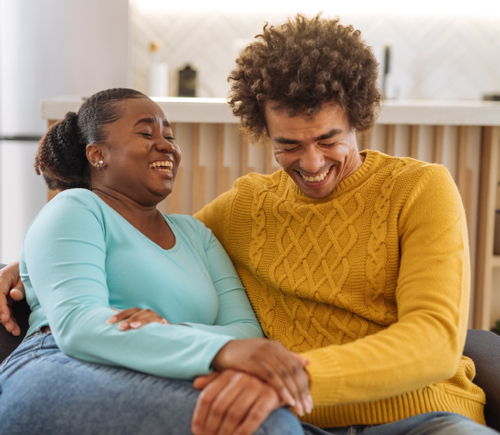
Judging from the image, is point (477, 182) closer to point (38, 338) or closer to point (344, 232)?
point (344, 232)

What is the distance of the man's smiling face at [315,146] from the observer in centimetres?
116

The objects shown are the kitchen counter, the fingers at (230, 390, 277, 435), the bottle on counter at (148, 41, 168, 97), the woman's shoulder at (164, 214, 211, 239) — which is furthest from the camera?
the bottle on counter at (148, 41, 168, 97)

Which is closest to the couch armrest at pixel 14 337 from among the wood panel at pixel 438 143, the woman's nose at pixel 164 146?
the woman's nose at pixel 164 146

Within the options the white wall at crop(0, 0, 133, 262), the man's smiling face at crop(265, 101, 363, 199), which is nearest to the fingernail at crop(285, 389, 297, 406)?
the man's smiling face at crop(265, 101, 363, 199)

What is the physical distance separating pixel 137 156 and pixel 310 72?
1.47 feet

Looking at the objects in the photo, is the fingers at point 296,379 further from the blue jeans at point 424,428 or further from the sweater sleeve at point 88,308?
the blue jeans at point 424,428

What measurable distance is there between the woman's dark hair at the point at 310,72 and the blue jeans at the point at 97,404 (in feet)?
2.04

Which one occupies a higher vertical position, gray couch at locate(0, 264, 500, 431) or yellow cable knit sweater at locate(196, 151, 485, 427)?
yellow cable knit sweater at locate(196, 151, 485, 427)

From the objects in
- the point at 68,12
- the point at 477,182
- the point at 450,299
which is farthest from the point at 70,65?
the point at 450,299

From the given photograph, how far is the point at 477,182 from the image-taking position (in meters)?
2.07

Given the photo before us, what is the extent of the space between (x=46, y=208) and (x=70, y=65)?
6.26ft

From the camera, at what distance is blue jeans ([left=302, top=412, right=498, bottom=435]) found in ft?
3.07

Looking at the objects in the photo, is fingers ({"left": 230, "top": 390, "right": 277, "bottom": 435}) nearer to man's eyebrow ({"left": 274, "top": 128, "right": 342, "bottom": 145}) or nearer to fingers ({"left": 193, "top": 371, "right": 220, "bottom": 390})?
fingers ({"left": 193, "top": 371, "right": 220, "bottom": 390})

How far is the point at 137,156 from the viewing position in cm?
128
